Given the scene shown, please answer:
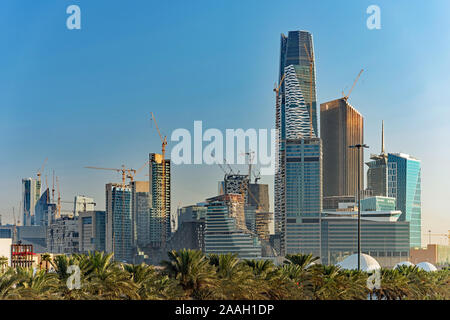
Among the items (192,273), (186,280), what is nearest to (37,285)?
(186,280)

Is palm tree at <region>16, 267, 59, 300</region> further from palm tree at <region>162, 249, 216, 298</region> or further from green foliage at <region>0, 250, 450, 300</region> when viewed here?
palm tree at <region>162, 249, 216, 298</region>

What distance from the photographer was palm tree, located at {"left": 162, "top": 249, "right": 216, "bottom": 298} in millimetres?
44500

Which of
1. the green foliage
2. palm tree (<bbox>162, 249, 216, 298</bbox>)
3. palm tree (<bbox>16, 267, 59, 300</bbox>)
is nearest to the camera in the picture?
palm tree (<bbox>16, 267, 59, 300</bbox>)

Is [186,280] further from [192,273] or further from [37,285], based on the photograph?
[37,285]

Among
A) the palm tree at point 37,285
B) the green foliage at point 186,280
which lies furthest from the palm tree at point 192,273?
the palm tree at point 37,285

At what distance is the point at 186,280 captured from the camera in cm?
4509

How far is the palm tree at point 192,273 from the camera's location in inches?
1752

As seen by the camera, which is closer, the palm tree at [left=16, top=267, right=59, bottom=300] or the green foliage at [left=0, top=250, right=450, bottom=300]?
the palm tree at [left=16, top=267, right=59, bottom=300]

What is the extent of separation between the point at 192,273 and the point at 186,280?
0.62 meters

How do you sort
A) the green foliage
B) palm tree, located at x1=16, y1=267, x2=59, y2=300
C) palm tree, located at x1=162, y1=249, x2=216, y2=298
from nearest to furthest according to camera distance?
palm tree, located at x1=16, y1=267, x2=59, y2=300
the green foliage
palm tree, located at x1=162, y1=249, x2=216, y2=298

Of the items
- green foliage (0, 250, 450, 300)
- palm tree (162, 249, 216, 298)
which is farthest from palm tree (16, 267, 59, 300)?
palm tree (162, 249, 216, 298)
